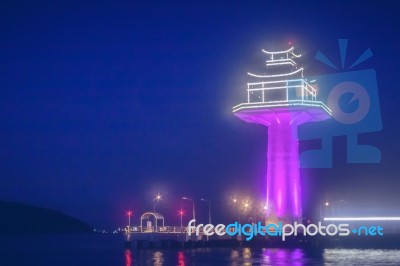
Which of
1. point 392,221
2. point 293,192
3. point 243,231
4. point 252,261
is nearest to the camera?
point 252,261

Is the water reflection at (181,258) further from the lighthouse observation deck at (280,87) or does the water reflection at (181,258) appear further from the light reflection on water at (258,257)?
the lighthouse observation deck at (280,87)

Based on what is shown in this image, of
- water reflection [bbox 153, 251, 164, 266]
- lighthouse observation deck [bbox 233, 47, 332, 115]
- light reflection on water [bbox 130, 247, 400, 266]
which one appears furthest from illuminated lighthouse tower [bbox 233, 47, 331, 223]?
water reflection [bbox 153, 251, 164, 266]

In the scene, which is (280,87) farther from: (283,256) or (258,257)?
(258,257)

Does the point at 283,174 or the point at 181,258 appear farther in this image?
the point at 283,174

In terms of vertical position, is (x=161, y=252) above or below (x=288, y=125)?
below

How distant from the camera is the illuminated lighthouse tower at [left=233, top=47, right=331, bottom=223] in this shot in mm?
73875

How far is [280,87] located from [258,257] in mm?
19008

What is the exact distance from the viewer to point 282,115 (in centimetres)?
7512

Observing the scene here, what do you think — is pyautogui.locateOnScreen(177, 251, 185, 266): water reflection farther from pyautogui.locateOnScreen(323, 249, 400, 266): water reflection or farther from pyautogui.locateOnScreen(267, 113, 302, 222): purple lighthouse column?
pyautogui.locateOnScreen(323, 249, 400, 266): water reflection

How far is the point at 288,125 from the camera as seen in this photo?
247ft

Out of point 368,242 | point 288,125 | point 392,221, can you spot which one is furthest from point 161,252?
point 392,221

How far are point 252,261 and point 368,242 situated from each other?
93.9 ft

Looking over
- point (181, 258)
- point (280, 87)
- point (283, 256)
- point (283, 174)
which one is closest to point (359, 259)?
point (283, 256)

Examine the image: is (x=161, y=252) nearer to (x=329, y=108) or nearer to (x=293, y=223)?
(x=293, y=223)
